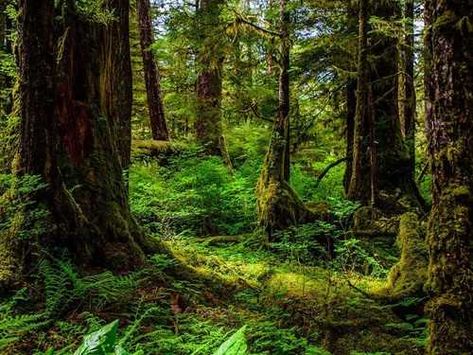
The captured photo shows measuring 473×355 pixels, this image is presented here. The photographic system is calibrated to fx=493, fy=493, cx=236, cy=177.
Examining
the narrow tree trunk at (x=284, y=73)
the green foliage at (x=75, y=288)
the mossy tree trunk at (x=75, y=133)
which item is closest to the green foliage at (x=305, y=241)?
the narrow tree trunk at (x=284, y=73)

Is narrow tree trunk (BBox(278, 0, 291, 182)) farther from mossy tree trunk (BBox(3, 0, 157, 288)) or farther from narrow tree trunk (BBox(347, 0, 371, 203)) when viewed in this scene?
mossy tree trunk (BBox(3, 0, 157, 288))

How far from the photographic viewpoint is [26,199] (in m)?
4.30

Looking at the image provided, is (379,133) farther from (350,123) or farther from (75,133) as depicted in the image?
(75,133)

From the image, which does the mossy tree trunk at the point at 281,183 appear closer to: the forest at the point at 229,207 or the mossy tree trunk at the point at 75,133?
the forest at the point at 229,207

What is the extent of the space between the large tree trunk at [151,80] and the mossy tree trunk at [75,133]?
24.8 ft

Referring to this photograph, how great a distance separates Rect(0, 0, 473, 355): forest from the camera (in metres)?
3.19

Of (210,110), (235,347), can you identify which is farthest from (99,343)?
(210,110)

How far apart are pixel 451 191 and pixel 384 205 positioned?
578 cm

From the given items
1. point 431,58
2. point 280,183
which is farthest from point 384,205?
point 431,58

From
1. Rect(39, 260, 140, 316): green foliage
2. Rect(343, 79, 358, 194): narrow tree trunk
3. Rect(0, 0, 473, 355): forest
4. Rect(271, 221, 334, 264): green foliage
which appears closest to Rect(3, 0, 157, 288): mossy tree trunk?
Rect(0, 0, 473, 355): forest

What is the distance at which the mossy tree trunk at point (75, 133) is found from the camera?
4.34 meters

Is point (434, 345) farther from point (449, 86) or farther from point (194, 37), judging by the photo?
point (194, 37)

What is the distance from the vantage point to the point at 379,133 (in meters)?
9.55

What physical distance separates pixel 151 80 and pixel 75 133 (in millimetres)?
8994
